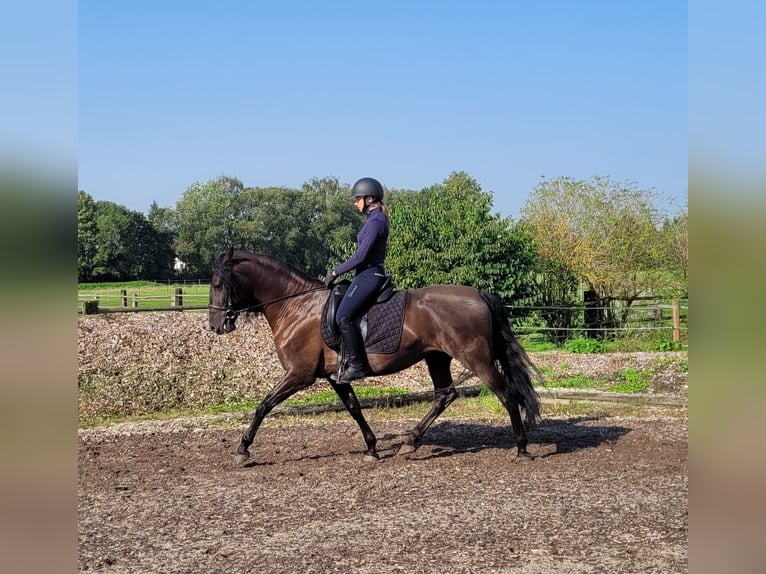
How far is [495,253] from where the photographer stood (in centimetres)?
1964

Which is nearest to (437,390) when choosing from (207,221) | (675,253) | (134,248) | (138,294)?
(675,253)

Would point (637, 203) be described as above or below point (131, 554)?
above

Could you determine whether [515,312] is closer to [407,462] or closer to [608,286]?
[608,286]

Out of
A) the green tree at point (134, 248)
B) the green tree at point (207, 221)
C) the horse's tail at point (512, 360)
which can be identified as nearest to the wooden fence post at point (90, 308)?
the green tree at point (134, 248)

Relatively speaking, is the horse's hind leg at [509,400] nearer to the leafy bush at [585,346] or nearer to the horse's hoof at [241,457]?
the horse's hoof at [241,457]

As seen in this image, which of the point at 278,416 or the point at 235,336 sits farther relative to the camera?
the point at 235,336

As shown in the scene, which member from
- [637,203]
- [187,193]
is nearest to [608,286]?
[637,203]

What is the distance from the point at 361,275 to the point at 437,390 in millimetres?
1723

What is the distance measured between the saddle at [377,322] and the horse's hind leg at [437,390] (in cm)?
77

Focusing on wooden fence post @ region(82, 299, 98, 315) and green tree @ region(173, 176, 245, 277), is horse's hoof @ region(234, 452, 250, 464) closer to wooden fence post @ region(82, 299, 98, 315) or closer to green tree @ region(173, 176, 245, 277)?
wooden fence post @ region(82, 299, 98, 315)

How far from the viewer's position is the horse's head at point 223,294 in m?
8.25

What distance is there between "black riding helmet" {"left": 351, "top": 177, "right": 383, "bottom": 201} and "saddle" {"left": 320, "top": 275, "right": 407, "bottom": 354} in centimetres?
92

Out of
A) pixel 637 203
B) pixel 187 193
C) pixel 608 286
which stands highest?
pixel 187 193
